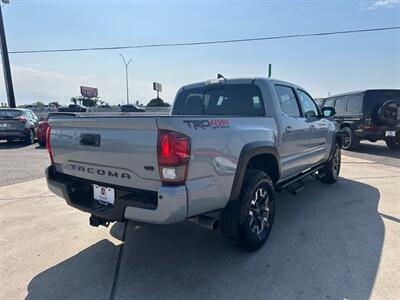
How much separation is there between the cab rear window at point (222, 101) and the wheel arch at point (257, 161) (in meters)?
0.53

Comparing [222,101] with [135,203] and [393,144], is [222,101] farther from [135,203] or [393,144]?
[393,144]

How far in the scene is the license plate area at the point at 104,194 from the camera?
2.83 metres

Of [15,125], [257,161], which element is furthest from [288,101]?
[15,125]

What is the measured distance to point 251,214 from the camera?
3.35 meters

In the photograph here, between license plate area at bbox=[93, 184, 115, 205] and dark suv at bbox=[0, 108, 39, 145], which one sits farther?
dark suv at bbox=[0, 108, 39, 145]

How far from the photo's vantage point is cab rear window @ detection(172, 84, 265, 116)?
12.8 ft

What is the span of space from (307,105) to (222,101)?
5.66ft

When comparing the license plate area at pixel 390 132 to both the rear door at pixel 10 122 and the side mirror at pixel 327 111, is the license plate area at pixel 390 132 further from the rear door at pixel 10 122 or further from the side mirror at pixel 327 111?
the rear door at pixel 10 122

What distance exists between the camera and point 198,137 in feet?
8.37

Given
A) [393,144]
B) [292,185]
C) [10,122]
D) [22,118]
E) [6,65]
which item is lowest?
[393,144]

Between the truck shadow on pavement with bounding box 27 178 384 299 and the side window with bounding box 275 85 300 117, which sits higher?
the side window with bounding box 275 85 300 117

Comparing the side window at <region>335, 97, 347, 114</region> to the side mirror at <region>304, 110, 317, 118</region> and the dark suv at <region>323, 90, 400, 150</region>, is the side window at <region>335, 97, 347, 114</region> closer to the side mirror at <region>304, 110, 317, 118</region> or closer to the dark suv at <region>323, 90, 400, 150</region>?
the dark suv at <region>323, 90, 400, 150</region>

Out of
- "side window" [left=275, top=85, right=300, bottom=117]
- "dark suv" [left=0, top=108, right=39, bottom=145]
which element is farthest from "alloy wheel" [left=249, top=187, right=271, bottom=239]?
"dark suv" [left=0, top=108, right=39, bottom=145]

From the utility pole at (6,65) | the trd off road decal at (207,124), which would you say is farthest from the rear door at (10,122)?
the trd off road decal at (207,124)
